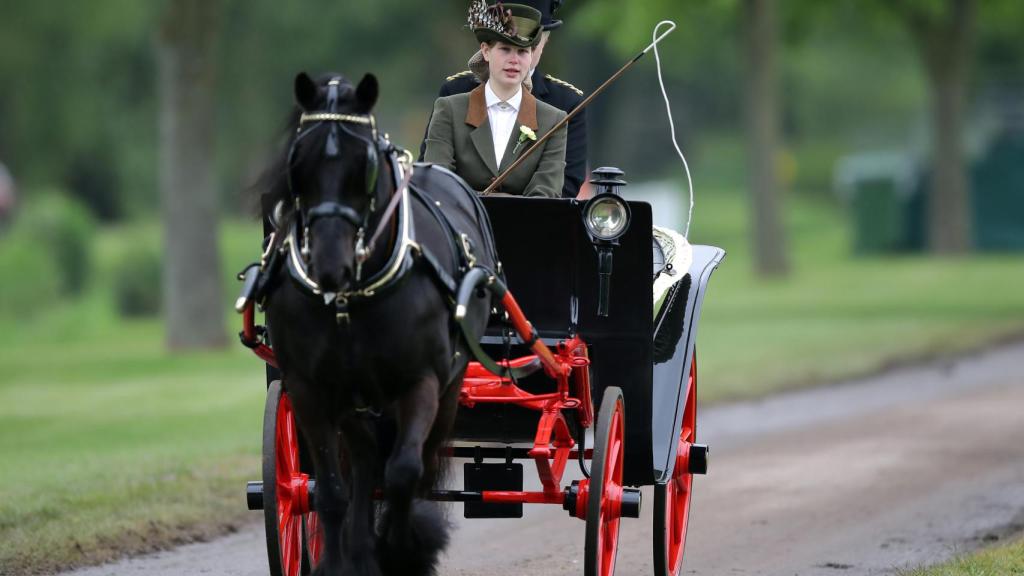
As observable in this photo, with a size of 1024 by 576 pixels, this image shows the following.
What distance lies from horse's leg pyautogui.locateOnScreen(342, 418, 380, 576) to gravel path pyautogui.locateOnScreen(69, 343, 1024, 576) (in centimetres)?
162

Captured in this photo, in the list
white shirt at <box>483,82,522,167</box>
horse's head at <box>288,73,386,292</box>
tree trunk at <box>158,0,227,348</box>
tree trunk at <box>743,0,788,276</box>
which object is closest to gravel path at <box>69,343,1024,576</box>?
white shirt at <box>483,82,522,167</box>

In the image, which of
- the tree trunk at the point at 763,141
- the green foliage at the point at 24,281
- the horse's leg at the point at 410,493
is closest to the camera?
the horse's leg at the point at 410,493

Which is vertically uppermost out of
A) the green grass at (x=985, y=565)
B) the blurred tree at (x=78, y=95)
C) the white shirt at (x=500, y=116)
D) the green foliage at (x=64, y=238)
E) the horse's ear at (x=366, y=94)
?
the blurred tree at (x=78, y=95)

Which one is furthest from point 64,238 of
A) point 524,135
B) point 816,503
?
point 524,135

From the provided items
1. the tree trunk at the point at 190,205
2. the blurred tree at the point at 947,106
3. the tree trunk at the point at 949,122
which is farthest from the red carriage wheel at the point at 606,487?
the tree trunk at the point at 949,122

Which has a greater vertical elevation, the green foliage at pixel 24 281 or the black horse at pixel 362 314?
the green foliage at pixel 24 281

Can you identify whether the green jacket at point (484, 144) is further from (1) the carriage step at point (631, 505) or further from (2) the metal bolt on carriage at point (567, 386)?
(1) the carriage step at point (631, 505)

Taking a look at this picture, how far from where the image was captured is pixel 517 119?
6.71 meters

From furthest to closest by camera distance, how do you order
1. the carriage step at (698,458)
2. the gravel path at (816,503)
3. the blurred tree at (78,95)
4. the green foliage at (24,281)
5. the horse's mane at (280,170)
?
the blurred tree at (78,95) → the green foliage at (24,281) → the gravel path at (816,503) → the carriage step at (698,458) → the horse's mane at (280,170)

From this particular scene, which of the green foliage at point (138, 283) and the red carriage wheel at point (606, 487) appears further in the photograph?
the green foliage at point (138, 283)

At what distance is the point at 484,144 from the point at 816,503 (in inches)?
128

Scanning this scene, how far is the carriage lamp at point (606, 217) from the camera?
605 cm

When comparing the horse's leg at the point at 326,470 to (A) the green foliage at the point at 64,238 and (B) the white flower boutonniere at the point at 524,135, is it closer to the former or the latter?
(B) the white flower boutonniere at the point at 524,135

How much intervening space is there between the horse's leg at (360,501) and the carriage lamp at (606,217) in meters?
1.10
